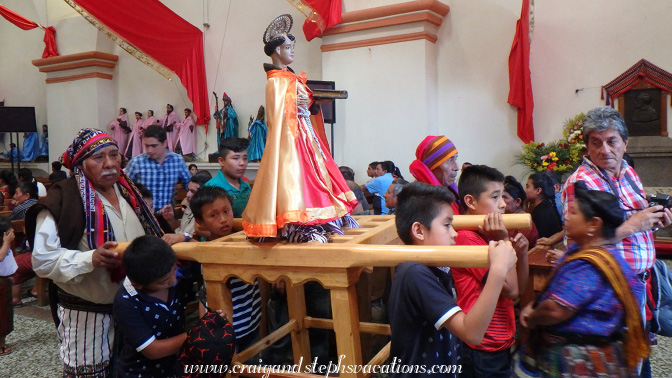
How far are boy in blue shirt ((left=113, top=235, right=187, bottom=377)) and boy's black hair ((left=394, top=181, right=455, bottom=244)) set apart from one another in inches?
33.5

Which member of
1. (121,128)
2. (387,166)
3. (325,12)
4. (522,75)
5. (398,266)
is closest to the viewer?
(398,266)

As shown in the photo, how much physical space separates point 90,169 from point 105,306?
0.55 m

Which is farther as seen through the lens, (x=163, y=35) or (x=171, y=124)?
(x=171, y=124)

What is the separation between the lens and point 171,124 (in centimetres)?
1051

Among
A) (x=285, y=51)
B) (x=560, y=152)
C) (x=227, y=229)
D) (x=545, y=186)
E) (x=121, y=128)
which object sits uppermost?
(x=121, y=128)

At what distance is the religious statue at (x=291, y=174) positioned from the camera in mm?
2113

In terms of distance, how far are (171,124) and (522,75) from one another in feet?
22.1

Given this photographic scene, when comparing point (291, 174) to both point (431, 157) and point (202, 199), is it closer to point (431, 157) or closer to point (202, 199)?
point (202, 199)

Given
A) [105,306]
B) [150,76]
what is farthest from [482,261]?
[150,76]

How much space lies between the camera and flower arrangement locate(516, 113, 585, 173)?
6.27 metres

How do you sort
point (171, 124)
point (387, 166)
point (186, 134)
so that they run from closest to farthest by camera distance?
1. point (387, 166)
2. point (186, 134)
3. point (171, 124)

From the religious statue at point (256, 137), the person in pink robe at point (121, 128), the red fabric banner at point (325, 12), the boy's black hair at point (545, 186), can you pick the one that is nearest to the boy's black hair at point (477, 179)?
the boy's black hair at point (545, 186)

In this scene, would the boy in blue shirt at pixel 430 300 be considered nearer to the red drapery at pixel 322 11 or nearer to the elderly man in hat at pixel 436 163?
the elderly man in hat at pixel 436 163

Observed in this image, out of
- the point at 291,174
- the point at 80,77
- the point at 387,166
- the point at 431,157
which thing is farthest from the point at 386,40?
the point at 80,77
